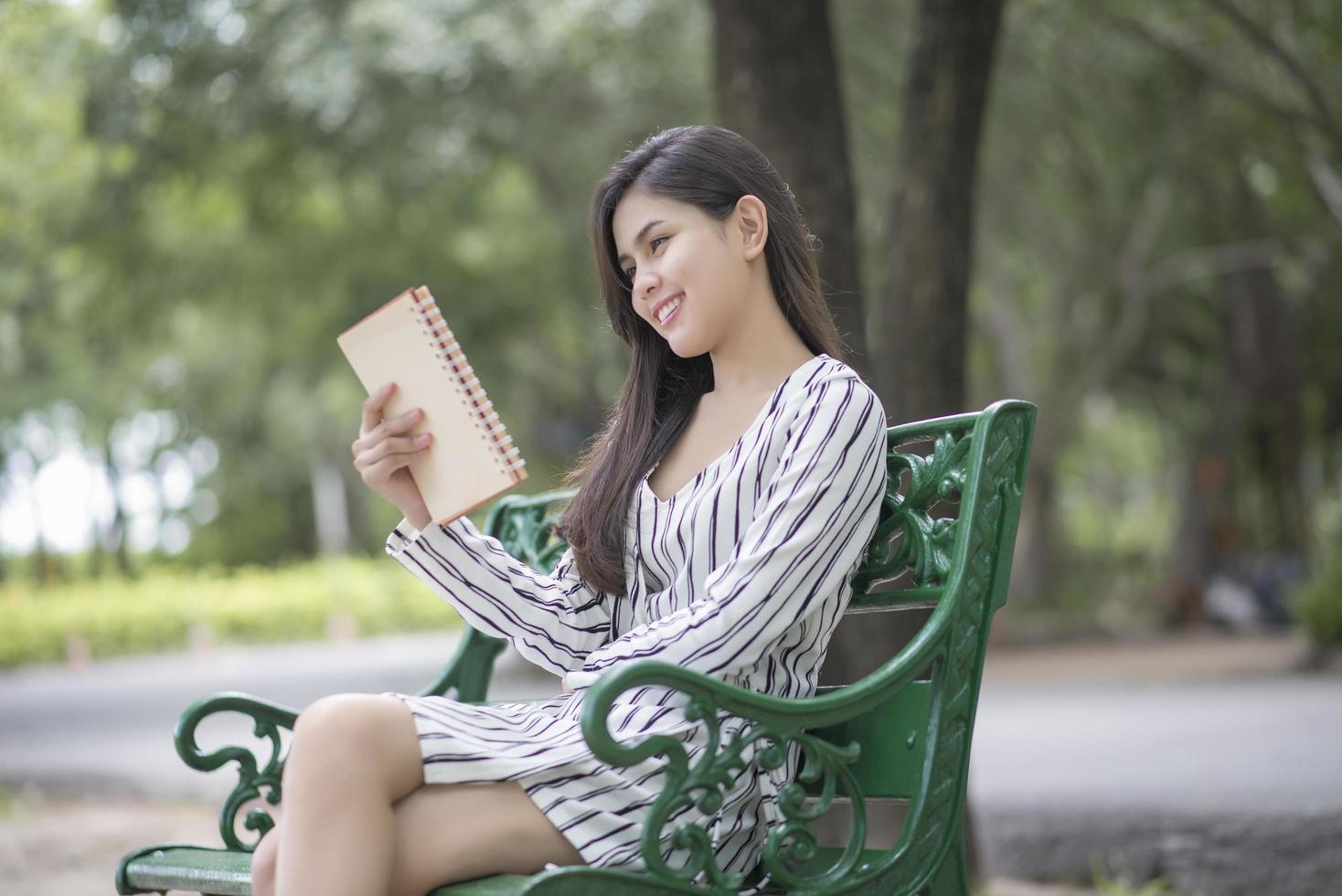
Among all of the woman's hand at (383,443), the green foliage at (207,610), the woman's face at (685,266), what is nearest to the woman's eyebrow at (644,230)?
the woman's face at (685,266)

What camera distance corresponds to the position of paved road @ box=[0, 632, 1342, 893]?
15.6 ft

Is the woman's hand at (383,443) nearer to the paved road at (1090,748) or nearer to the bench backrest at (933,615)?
the bench backrest at (933,615)

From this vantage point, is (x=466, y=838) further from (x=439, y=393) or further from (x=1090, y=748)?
(x=1090, y=748)

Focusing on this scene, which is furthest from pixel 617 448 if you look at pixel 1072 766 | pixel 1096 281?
pixel 1096 281

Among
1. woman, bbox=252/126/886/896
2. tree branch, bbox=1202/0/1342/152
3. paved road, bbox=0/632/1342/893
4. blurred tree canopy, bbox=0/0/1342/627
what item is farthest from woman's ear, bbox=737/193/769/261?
tree branch, bbox=1202/0/1342/152

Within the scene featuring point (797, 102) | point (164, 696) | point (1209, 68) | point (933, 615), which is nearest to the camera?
point (933, 615)

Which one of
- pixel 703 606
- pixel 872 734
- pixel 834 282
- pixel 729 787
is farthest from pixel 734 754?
pixel 834 282

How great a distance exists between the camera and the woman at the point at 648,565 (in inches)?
76.9

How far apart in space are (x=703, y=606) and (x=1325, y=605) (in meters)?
11.7

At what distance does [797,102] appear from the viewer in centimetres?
408

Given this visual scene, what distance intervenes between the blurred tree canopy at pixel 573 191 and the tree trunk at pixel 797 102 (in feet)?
9.66

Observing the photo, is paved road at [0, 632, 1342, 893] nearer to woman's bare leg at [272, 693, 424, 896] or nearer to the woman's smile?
the woman's smile

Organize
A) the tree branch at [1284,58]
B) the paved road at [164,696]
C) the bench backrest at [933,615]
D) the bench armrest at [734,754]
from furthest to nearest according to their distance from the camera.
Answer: the tree branch at [1284,58] < the paved road at [164,696] < the bench backrest at [933,615] < the bench armrest at [734,754]

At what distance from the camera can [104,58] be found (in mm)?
11727
